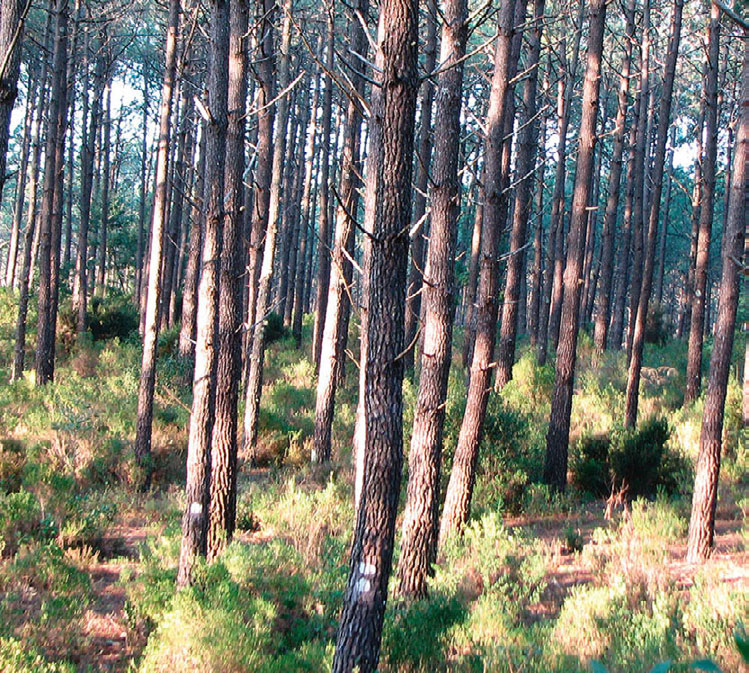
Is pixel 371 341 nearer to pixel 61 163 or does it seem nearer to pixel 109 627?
pixel 109 627

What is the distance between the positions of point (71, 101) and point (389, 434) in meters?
22.5

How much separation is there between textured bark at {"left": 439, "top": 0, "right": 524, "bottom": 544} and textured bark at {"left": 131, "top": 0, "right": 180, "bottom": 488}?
16.0 ft

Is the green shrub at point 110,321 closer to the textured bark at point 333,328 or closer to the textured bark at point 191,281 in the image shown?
the textured bark at point 191,281

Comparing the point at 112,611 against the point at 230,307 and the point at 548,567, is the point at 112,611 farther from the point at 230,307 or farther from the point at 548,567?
the point at 548,567

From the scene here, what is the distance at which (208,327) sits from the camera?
22.1 ft

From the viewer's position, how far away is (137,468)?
10.6 meters

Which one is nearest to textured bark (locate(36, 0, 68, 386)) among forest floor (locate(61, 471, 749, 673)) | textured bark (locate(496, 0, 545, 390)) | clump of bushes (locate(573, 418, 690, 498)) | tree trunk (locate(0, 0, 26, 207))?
forest floor (locate(61, 471, 749, 673))

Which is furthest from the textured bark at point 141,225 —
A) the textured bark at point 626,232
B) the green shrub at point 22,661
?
the green shrub at point 22,661

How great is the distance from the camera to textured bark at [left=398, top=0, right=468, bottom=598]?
6.72 meters

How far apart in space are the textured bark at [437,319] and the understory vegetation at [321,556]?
1.30ft

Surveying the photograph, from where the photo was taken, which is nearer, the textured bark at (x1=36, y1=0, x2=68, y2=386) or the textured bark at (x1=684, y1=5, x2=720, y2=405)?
the textured bark at (x1=684, y1=5, x2=720, y2=405)

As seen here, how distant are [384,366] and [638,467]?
742 cm

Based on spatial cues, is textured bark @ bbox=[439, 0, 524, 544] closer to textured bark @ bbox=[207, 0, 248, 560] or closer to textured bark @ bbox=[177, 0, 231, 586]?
textured bark @ bbox=[207, 0, 248, 560]

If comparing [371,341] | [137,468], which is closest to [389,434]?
[371,341]
